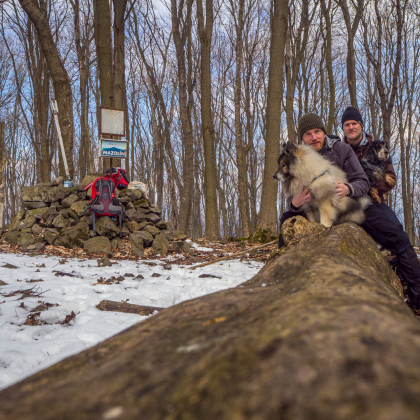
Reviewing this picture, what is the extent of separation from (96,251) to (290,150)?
4.70m

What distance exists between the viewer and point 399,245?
9.72 ft

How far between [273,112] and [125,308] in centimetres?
636

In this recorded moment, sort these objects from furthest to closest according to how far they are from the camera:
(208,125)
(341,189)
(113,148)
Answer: (208,125), (113,148), (341,189)

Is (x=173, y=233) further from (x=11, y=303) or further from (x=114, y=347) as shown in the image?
(x=114, y=347)

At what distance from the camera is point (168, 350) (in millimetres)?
726

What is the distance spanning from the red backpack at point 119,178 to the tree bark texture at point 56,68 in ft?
5.02

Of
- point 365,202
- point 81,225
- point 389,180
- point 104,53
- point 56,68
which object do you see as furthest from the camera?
point 104,53

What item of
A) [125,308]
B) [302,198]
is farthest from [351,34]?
[125,308]

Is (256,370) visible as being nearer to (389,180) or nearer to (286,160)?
(286,160)

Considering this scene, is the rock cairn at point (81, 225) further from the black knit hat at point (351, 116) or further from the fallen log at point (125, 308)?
the black knit hat at point (351, 116)

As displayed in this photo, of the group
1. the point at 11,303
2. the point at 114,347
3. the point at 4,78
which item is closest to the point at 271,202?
the point at 11,303

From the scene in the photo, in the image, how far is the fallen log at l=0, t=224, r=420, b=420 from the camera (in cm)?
46

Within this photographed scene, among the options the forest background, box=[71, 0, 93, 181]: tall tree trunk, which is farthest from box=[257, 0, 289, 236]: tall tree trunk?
box=[71, 0, 93, 181]: tall tree trunk

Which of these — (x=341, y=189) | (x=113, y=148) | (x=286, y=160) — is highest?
(x=113, y=148)
